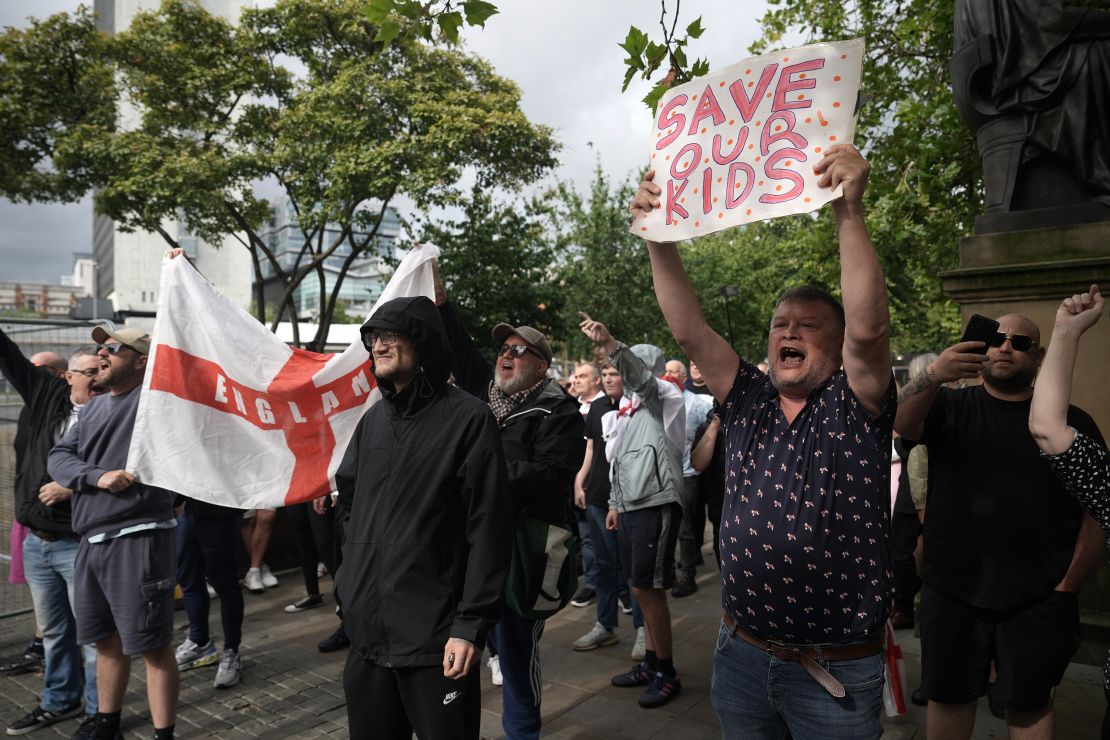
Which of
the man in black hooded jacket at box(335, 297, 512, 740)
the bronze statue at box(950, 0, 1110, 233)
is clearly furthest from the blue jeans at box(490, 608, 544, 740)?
the bronze statue at box(950, 0, 1110, 233)

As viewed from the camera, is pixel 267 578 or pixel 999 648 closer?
pixel 999 648

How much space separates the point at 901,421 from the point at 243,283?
2470 inches

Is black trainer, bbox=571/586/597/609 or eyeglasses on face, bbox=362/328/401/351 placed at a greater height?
eyeglasses on face, bbox=362/328/401/351

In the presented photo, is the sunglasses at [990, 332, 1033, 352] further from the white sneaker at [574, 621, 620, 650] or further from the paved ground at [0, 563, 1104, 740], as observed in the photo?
the white sneaker at [574, 621, 620, 650]

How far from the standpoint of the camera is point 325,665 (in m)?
5.18

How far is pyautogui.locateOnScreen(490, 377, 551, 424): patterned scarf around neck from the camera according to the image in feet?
12.4

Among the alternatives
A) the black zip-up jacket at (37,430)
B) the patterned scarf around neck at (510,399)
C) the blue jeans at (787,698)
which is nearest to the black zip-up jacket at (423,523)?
the blue jeans at (787,698)

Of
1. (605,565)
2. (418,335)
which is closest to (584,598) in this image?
(605,565)

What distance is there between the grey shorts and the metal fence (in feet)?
11.1

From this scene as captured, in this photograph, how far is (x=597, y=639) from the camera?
17.8 ft

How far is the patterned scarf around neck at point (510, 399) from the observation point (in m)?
3.78

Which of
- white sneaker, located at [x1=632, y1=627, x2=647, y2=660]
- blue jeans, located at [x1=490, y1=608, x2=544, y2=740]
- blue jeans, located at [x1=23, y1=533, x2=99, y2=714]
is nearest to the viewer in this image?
blue jeans, located at [x1=490, y1=608, x2=544, y2=740]

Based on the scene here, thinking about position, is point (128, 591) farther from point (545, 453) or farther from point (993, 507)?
point (993, 507)

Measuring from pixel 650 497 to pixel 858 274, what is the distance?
2.98m
